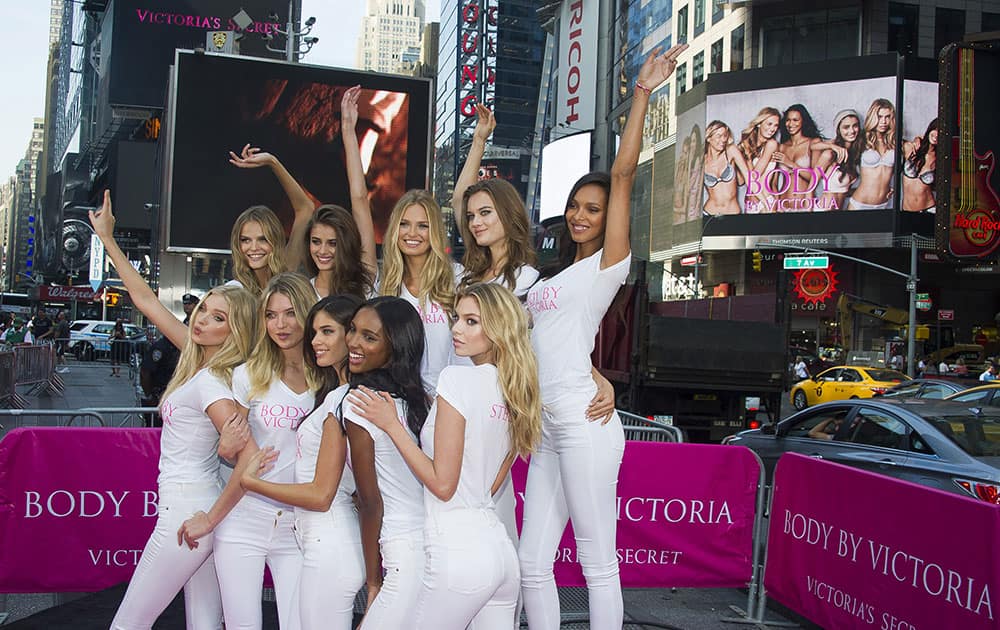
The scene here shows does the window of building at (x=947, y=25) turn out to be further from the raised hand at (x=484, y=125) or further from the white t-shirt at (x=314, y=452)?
the white t-shirt at (x=314, y=452)

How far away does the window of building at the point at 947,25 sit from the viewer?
1932 inches

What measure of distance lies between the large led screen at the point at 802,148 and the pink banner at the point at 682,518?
4368 cm

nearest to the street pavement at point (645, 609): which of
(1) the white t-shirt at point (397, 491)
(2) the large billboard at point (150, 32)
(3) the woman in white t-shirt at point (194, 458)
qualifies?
(3) the woman in white t-shirt at point (194, 458)

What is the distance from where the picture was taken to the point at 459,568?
3.02 metres

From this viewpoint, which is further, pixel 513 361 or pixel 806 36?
pixel 806 36

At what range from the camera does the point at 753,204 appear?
160ft

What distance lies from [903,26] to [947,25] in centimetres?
228

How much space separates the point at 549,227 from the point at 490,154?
44973 mm

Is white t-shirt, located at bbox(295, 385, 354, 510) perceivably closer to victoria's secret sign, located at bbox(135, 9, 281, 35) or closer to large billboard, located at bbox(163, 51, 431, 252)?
large billboard, located at bbox(163, 51, 431, 252)

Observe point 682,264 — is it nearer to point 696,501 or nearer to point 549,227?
point 549,227

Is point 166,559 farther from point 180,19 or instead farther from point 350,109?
point 180,19

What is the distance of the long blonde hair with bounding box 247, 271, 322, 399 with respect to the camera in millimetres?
3820

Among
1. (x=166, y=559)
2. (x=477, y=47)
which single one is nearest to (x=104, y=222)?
(x=166, y=559)

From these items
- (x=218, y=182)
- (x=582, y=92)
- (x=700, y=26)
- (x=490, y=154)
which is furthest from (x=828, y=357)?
(x=490, y=154)
